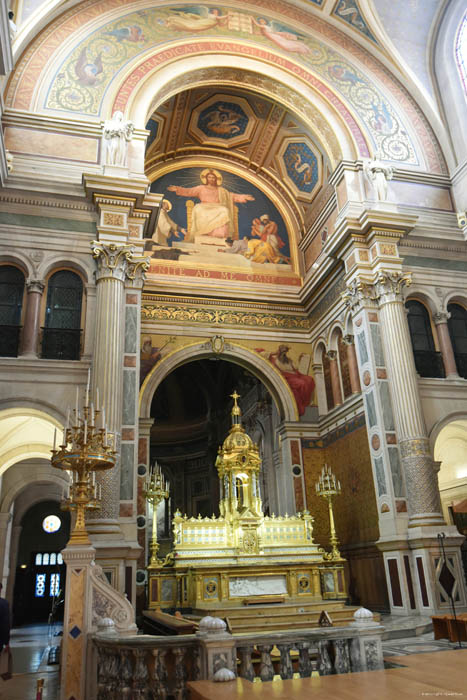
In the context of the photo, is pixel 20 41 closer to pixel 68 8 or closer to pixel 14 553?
pixel 68 8

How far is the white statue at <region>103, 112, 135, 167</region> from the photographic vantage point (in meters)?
13.6

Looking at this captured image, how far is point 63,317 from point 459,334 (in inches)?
369

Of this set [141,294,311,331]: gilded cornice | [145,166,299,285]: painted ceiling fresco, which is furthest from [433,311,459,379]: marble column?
[145,166,299,285]: painted ceiling fresco

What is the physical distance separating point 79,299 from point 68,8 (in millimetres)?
7750

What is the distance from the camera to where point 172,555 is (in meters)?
12.3

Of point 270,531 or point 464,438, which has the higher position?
point 464,438

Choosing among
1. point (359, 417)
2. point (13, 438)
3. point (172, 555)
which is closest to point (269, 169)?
point (359, 417)

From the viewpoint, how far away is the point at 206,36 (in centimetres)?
1627

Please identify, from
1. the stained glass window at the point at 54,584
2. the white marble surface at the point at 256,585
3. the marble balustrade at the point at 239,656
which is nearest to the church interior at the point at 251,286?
the white marble surface at the point at 256,585

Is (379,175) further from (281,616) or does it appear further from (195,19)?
(281,616)

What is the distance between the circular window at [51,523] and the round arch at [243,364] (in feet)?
36.9

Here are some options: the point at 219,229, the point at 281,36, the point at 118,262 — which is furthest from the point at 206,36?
the point at 118,262

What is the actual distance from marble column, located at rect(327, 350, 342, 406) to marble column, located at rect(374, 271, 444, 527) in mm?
2694

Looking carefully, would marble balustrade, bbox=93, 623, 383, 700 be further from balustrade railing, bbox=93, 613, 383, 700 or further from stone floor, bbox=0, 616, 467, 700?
stone floor, bbox=0, 616, 467, 700
